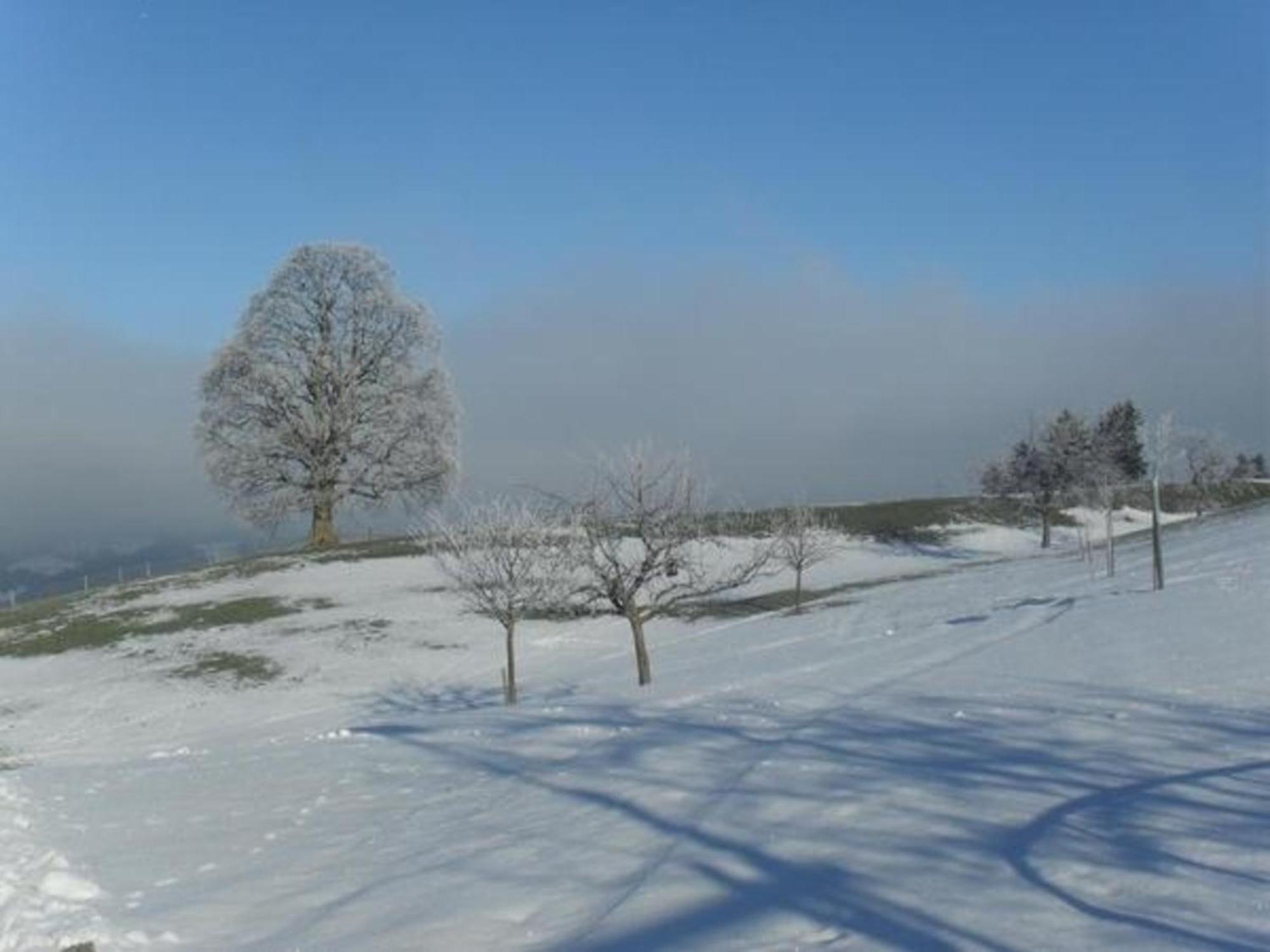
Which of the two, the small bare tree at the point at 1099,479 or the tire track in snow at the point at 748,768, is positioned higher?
the small bare tree at the point at 1099,479

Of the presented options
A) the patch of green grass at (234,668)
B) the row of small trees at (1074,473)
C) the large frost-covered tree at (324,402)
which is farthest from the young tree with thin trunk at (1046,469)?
the patch of green grass at (234,668)

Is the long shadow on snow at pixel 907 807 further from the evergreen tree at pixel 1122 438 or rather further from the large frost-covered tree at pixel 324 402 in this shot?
the evergreen tree at pixel 1122 438

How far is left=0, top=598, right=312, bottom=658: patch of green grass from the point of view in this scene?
3488 centimetres

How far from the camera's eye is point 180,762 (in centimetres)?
1798

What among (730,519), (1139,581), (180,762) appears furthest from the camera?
(730,519)

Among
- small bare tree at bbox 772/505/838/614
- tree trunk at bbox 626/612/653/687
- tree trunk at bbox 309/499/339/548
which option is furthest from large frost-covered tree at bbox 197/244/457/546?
tree trunk at bbox 626/612/653/687

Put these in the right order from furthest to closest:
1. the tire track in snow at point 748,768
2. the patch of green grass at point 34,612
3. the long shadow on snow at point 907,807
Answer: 1. the patch of green grass at point 34,612
2. the tire track in snow at point 748,768
3. the long shadow on snow at point 907,807

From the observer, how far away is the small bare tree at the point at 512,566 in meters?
25.1

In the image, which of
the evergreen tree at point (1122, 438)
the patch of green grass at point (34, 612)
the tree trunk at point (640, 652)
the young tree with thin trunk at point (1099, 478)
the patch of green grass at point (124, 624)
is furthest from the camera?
the evergreen tree at point (1122, 438)

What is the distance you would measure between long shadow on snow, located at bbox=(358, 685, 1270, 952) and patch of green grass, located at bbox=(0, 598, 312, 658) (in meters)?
23.4

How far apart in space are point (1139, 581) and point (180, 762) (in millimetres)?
22565

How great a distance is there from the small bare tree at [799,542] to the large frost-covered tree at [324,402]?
48.5 feet

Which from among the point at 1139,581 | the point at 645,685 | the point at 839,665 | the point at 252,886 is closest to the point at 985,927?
the point at 252,886

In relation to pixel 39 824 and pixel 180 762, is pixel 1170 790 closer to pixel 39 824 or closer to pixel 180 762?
pixel 39 824
